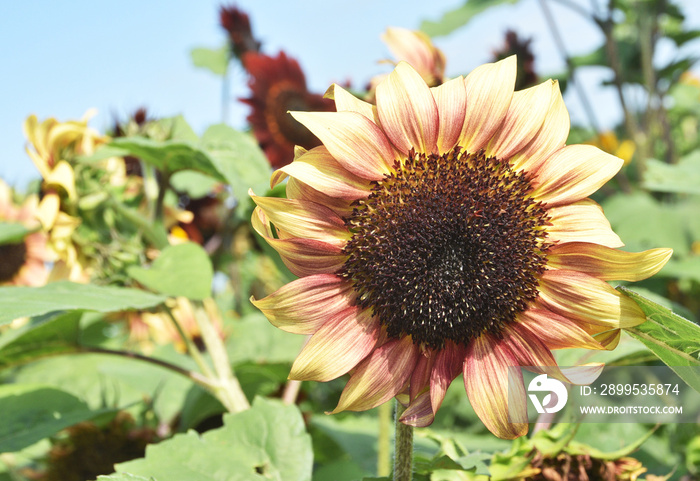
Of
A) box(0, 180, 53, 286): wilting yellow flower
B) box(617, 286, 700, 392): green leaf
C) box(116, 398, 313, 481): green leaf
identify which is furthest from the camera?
box(0, 180, 53, 286): wilting yellow flower

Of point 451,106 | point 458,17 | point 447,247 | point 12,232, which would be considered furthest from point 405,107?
point 458,17

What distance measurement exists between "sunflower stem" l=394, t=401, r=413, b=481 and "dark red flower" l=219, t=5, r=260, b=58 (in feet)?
8.04

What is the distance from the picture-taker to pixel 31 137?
42.1 inches

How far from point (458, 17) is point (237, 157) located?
1972mm

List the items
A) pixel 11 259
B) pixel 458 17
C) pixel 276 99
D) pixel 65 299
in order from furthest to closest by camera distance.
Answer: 1. pixel 458 17
2. pixel 276 99
3. pixel 11 259
4. pixel 65 299

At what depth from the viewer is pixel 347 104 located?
66 centimetres

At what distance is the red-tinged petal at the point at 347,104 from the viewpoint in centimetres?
66

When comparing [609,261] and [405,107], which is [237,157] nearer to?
[405,107]

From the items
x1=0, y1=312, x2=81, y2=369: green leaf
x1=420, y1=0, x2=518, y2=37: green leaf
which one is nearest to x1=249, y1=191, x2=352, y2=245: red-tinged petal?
x1=0, y1=312, x2=81, y2=369: green leaf

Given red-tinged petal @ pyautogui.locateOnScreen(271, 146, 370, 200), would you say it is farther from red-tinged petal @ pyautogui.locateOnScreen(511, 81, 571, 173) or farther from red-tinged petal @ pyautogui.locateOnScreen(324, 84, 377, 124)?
red-tinged petal @ pyautogui.locateOnScreen(511, 81, 571, 173)

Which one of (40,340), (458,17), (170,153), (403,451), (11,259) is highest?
(458,17)

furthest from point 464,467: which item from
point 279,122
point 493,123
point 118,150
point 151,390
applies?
point 279,122

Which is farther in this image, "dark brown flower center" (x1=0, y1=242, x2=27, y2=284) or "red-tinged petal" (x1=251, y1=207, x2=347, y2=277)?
"dark brown flower center" (x1=0, y1=242, x2=27, y2=284)

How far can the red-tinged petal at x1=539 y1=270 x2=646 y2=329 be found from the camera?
0.60m
